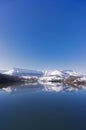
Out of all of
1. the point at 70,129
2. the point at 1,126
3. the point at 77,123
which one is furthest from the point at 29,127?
the point at 77,123

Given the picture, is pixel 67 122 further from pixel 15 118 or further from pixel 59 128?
pixel 15 118

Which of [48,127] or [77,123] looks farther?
[77,123]

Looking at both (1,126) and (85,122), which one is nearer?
(1,126)

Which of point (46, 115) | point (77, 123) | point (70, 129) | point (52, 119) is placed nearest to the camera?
point (70, 129)

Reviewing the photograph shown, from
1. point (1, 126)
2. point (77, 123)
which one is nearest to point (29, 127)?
point (1, 126)

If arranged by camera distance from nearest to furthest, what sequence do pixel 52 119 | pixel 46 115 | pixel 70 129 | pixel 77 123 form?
1. pixel 70 129
2. pixel 77 123
3. pixel 52 119
4. pixel 46 115

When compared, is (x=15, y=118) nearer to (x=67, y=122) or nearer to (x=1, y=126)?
(x=1, y=126)

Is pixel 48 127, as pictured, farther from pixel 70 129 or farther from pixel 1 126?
pixel 1 126

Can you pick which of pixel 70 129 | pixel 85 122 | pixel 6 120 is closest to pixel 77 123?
pixel 85 122
